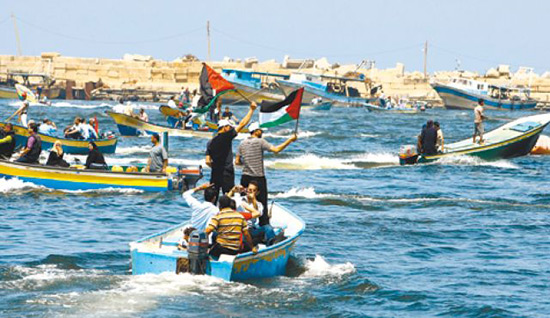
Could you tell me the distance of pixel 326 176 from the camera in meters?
28.0

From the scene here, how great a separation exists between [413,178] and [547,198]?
4.74 meters

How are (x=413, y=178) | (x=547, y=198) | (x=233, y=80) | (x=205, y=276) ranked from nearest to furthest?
1. (x=205, y=276)
2. (x=547, y=198)
3. (x=413, y=178)
4. (x=233, y=80)

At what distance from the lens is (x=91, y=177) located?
72.3 feet

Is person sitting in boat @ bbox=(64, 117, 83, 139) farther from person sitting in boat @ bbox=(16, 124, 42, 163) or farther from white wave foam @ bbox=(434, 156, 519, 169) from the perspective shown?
white wave foam @ bbox=(434, 156, 519, 169)

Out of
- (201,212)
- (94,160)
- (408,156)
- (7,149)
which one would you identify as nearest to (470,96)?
(408,156)

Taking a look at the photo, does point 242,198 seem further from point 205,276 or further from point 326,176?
point 326,176

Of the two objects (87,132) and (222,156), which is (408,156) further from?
(222,156)

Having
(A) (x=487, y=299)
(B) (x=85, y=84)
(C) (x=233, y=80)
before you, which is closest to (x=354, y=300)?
(A) (x=487, y=299)

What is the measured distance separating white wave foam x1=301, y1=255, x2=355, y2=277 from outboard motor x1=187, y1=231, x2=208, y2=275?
2.29 meters

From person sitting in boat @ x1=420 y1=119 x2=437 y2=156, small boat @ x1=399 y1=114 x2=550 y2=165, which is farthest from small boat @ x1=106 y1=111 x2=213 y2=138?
person sitting in boat @ x1=420 y1=119 x2=437 y2=156

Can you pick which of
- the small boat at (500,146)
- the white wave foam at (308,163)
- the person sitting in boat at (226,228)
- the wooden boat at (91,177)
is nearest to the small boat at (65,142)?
the white wave foam at (308,163)

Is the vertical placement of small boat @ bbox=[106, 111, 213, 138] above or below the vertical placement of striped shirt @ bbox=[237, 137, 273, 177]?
below

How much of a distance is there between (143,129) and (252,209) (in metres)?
27.2

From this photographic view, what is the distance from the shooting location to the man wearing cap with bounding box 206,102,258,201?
1443 centimetres
